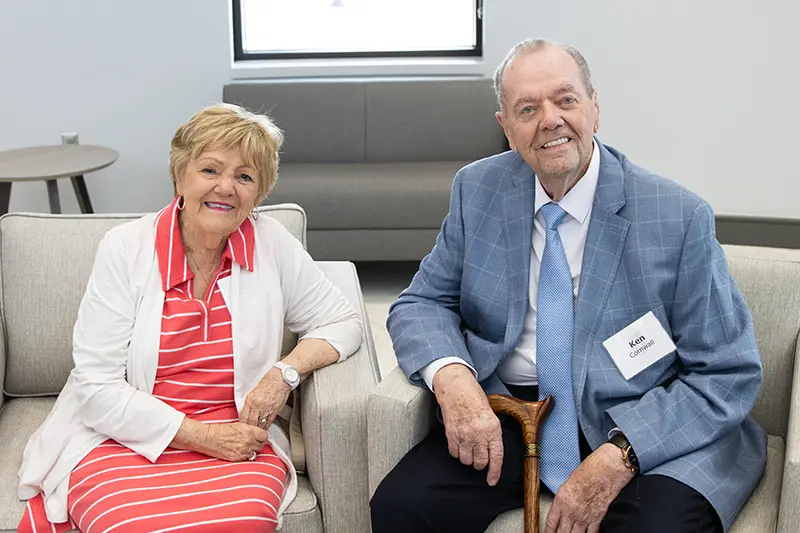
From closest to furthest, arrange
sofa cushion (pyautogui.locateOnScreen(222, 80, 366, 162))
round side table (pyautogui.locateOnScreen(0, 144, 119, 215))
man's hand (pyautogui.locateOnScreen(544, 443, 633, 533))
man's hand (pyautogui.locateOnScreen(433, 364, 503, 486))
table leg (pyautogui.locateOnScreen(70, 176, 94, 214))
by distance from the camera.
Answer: man's hand (pyautogui.locateOnScreen(544, 443, 633, 533)) → man's hand (pyautogui.locateOnScreen(433, 364, 503, 486)) → round side table (pyautogui.locateOnScreen(0, 144, 119, 215)) → table leg (pyautogui.locateOnScreen(70, 176, 94, 214)) → sofa cushion (pyautogui.locateOnScreen(222, 80, 366, 162))

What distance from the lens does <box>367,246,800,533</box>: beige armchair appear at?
6.38 ft

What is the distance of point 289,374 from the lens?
7.06 ft

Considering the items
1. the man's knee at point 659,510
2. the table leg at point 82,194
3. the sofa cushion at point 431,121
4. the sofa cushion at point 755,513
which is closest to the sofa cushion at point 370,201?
the sofa cushion at point 431,121

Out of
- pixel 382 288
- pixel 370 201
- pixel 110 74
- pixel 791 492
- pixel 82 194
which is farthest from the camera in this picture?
pixel 110 74

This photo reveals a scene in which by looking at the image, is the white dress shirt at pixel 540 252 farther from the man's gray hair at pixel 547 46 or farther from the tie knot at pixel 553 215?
the man's gray hair at pixel 547 46

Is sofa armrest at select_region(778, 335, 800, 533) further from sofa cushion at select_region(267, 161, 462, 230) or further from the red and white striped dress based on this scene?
sofa cushion at select_region(267, 161, 462, 230)

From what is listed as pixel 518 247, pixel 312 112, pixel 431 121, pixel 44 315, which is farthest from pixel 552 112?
pixel 312 112

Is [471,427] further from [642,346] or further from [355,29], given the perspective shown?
[355,29]

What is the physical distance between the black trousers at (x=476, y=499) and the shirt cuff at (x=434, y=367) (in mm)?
125

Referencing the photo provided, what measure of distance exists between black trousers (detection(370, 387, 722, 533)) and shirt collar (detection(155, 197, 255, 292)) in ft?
1.93

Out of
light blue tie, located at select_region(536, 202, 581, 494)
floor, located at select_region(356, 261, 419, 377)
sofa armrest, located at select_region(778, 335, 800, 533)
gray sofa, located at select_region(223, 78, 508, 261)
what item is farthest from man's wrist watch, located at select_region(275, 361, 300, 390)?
gray sofa, located at select_region(223, 78, 508, 261)

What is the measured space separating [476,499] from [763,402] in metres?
0.74

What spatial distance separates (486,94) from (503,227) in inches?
118

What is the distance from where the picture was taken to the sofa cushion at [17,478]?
2.02m
